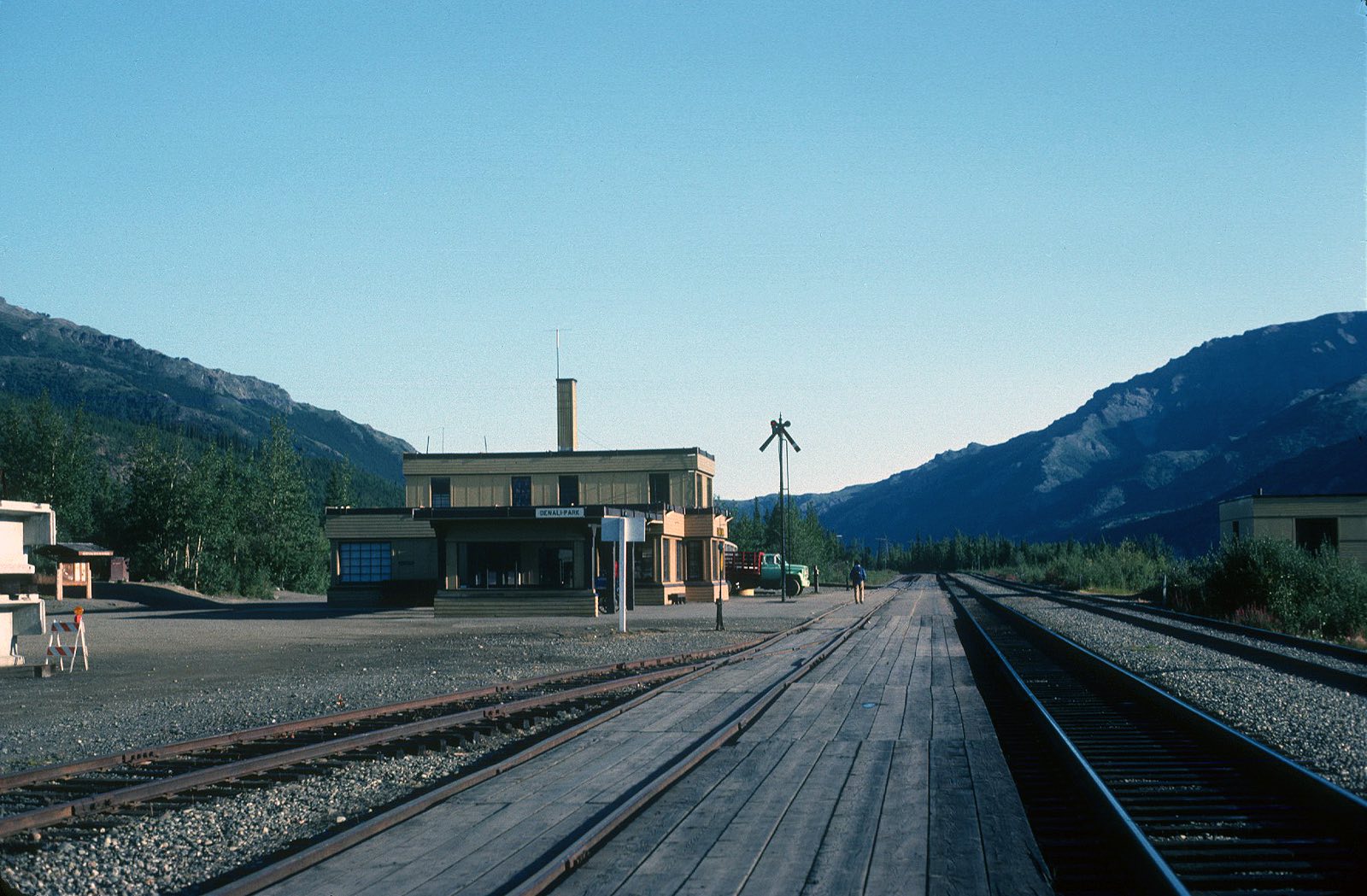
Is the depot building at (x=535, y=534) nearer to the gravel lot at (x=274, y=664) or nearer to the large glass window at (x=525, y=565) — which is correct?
the large glass window at (x=525, y=565)

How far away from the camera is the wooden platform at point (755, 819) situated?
6098 millimetres

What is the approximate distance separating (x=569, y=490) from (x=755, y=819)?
2005 inches

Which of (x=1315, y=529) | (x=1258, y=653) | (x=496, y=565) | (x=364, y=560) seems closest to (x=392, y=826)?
(x=1258, y=653)

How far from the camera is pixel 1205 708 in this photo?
1385 centimetres

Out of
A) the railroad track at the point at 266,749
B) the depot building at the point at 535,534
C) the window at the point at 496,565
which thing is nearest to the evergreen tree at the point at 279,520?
the depot building at the point at 535,534

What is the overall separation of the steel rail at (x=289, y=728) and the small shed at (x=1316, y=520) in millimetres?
45820

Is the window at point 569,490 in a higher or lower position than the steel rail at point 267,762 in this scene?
higher

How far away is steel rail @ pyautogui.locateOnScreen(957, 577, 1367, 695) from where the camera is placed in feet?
54.9

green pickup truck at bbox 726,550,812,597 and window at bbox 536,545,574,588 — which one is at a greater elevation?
window at bbox 536,545,574,588

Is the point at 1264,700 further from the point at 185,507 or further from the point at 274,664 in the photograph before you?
the point at 185,507

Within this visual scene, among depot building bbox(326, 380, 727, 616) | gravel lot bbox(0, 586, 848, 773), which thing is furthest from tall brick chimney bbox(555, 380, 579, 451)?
gravel lot bbox(0, 586, 848, 773)

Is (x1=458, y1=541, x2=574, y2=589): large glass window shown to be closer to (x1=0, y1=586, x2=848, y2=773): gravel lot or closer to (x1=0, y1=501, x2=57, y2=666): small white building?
(x1=0, y1=586, x2=848, y2=773): gravel lot

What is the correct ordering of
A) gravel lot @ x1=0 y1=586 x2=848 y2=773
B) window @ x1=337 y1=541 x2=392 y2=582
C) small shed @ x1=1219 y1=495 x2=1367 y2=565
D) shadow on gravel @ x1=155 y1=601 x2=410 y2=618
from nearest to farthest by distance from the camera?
gravel lot @ x1=0 y1=586 x2=848 y2=773, shadow on gravel @ x1=155 y1=601 x2=410 y2=618, window @ x1=337 y1=541 x2=392 y2=582, small shed @ x1=1219 y1=495 x2=1367 y2=565

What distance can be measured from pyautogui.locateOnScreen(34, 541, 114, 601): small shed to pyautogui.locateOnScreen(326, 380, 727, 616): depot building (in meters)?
12.3
